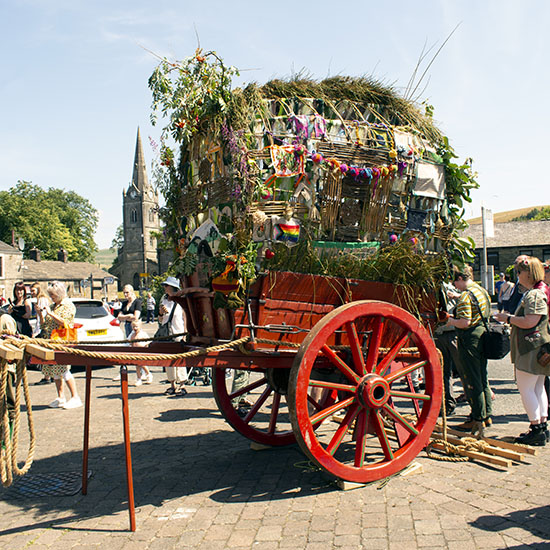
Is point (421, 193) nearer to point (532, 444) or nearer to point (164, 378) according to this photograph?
point (532, 444)

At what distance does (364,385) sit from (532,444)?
2.17 meters

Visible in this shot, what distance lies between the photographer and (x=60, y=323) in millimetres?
7402

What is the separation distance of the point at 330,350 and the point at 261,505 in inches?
47.2

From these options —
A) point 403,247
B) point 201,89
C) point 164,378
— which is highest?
point 201,89

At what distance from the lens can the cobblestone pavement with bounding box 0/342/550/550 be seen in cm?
343

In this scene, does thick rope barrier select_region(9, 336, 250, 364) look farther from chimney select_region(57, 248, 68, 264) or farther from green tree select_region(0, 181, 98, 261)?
chimney select_region(57, 248, 68, 264)

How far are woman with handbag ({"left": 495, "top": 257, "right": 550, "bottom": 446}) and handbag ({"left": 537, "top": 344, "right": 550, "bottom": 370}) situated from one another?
0.02 m

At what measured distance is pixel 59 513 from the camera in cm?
404

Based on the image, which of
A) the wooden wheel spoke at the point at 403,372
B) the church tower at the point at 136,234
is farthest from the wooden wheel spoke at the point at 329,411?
the church tower at the point at 136,234

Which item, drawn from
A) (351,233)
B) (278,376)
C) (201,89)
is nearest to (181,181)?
(201,89)

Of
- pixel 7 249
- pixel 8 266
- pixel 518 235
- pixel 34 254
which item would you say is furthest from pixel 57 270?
pixel 518 235

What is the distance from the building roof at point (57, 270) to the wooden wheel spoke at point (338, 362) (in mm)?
62940

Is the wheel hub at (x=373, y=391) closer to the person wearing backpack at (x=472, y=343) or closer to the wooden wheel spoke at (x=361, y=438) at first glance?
the wooden wheel spoke at (x=361, y=438)

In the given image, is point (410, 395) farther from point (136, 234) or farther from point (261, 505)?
point (136, 234)
